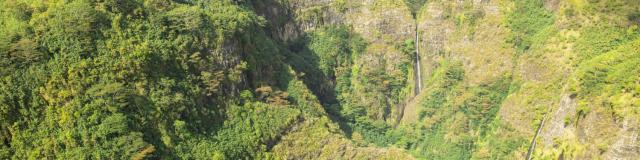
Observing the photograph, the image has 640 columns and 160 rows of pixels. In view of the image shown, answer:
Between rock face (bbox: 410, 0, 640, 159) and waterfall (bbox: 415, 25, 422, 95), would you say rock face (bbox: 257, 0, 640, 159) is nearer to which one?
rock face (bbox: 410, 0, 640, 159)

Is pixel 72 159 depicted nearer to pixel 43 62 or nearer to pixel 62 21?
pixel 43 62

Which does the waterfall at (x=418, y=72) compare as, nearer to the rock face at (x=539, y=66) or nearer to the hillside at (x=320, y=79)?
the hillside at (x=320, y=79)

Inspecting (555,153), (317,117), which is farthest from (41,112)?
(555,153)

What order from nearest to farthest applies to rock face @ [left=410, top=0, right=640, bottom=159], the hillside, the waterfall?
the hillside → rock face @ [left=410, top=0, right=640, bottom=159] → the waterfall

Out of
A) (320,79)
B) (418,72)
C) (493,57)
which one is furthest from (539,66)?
(320,79)

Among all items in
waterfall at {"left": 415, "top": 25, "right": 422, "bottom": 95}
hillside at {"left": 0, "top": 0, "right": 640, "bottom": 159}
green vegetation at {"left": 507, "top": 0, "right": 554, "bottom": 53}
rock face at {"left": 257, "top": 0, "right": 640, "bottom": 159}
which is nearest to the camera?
hillside at {"left": 0, "top": 0, "right": 640, "bottom": 159}

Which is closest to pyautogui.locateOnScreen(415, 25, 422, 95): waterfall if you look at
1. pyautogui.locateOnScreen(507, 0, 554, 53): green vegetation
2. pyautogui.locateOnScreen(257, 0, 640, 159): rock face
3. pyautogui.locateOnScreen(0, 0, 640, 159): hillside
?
pyautogui.locateOnScreen(0, 0, 640, 159): hillside

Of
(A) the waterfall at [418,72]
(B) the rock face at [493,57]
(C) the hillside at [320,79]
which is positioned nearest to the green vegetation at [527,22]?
(C) the hillside at [320,79]

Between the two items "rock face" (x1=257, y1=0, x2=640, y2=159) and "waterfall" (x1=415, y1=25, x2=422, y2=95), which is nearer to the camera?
"rock face" (x1=257, y1=0, x2=640, y2=159)
